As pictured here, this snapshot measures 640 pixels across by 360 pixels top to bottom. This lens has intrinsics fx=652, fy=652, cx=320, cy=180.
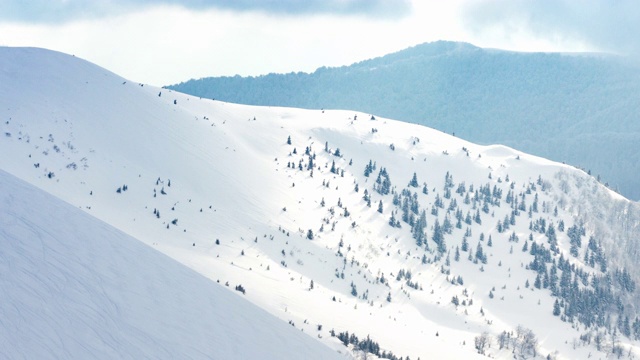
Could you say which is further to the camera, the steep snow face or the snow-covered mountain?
the snow-covered mountain

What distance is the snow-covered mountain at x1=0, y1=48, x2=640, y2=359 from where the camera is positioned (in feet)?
170

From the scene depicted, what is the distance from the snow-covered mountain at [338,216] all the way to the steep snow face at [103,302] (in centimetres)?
43

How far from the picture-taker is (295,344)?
1912 centimetres

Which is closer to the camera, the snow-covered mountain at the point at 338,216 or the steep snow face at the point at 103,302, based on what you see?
the steep snow face at the point at 103,302

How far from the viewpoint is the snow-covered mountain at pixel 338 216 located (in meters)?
51.9

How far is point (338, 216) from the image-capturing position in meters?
81.7

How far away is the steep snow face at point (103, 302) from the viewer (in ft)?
46.2

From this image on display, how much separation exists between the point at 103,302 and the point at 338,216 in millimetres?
66321

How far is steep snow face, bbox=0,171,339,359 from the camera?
14086 millimetres

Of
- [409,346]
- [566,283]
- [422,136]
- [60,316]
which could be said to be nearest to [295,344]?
[60,316]

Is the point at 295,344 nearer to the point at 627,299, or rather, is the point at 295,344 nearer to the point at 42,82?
the point at 42,82

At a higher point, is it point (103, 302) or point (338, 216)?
point (338, 216)

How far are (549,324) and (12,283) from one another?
71837 millimetres

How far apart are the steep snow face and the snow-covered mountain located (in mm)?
435
